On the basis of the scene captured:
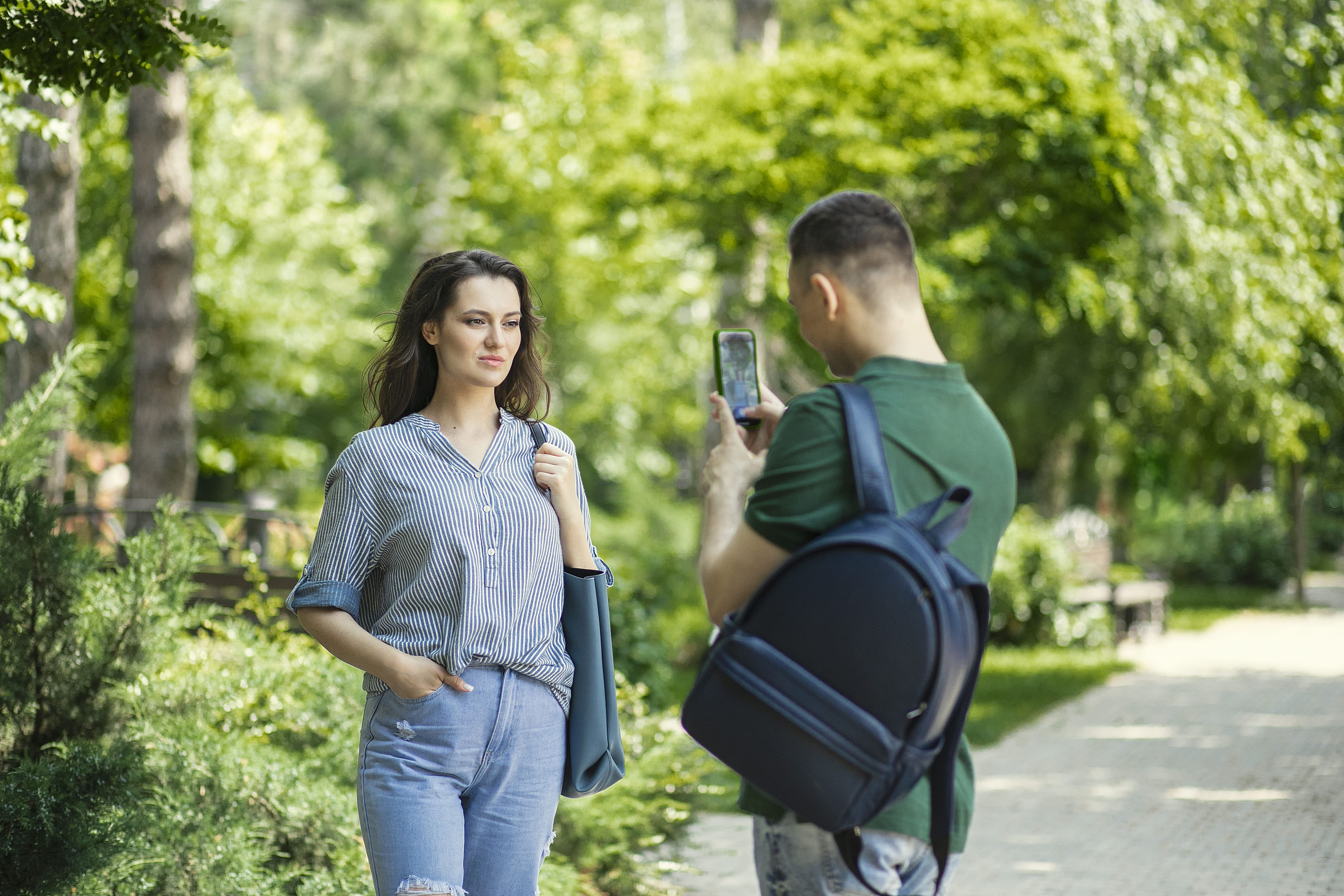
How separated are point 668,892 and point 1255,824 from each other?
3.43 meters

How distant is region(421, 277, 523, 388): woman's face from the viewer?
2697 millimetres

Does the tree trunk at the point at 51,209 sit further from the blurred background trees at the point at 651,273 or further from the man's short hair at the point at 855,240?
the man's short hair at the point at 855,240

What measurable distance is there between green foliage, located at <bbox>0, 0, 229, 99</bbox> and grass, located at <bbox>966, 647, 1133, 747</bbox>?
7012 mm

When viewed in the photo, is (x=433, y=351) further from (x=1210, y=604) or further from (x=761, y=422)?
(x=1210, y=604)

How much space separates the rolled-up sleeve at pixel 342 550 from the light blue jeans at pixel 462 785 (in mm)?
223

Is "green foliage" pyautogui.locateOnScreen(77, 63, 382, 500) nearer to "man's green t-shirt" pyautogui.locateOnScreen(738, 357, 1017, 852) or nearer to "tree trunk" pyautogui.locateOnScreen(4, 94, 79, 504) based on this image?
"tree trunk" pyautogui.locateOnScreen(4, 94, 79, 504)

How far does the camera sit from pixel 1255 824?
6723 millimetres

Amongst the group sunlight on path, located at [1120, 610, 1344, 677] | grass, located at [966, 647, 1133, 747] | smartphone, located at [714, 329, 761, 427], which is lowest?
sunlight on path, located at [1120, 610, 1344, 677]

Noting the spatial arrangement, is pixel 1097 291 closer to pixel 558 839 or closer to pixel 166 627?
pixel 558 839

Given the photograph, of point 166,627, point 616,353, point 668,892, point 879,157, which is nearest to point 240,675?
point 166,627

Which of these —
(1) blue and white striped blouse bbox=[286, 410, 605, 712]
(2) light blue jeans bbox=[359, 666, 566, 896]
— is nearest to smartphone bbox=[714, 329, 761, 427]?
(1) blue and white striped blouse bbox=[286, 410, 605, 712]

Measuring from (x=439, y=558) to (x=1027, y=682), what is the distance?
1001cm

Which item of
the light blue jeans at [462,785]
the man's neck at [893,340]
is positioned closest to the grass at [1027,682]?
the light blue jeans at [462,785]

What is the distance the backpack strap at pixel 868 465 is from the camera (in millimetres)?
1882
